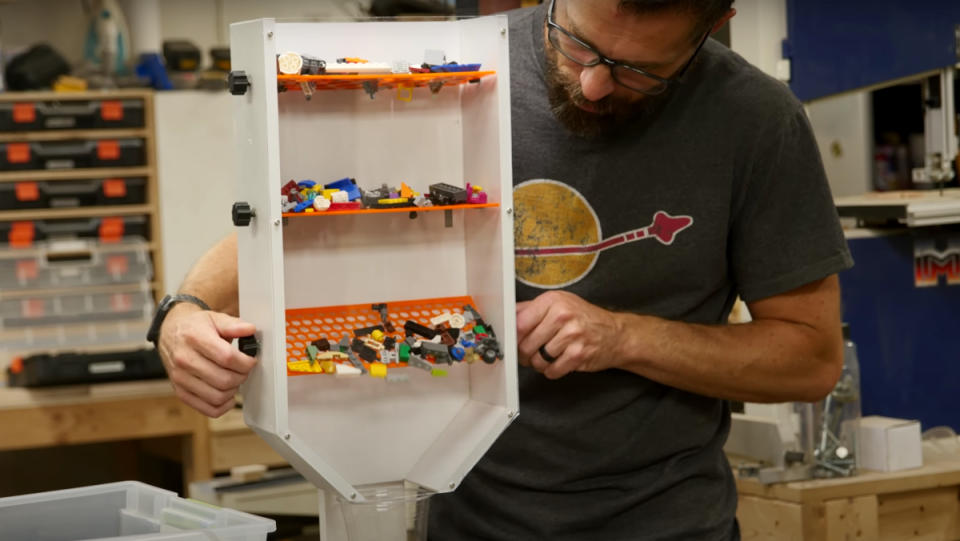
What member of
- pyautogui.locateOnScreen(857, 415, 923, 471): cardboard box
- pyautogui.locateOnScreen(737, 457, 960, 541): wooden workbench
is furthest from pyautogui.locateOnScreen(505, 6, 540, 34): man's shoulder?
pyautogui.locateOnScreen(857, 415, 923, 471): cardboard box

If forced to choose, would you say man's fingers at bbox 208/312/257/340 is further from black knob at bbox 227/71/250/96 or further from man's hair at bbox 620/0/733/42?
man's hair at bbox 620/0/733/42

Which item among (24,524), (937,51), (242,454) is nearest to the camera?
(24,524)

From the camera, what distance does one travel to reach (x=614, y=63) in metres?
1.20

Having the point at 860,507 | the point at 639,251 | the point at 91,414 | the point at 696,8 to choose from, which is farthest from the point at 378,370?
the point at 91,414

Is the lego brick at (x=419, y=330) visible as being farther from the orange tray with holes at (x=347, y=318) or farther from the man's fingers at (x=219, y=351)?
the man's fingers at (x=219, y=351)

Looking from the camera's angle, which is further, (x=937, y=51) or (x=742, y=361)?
(x=937, y=51)

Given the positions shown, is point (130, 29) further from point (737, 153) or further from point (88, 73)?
point (737, 153)

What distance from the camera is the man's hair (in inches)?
45.4

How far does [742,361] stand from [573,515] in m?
0.27

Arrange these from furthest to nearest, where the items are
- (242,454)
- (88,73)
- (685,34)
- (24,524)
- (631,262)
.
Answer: (88,73) → (242,454) → (631,262) → (685,34) → (24,524)

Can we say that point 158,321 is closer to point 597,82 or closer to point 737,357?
point 597,82

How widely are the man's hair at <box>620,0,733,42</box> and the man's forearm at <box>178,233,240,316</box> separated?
510 mm

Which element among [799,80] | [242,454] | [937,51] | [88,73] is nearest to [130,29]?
[88,73]

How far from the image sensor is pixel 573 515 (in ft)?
4.27
